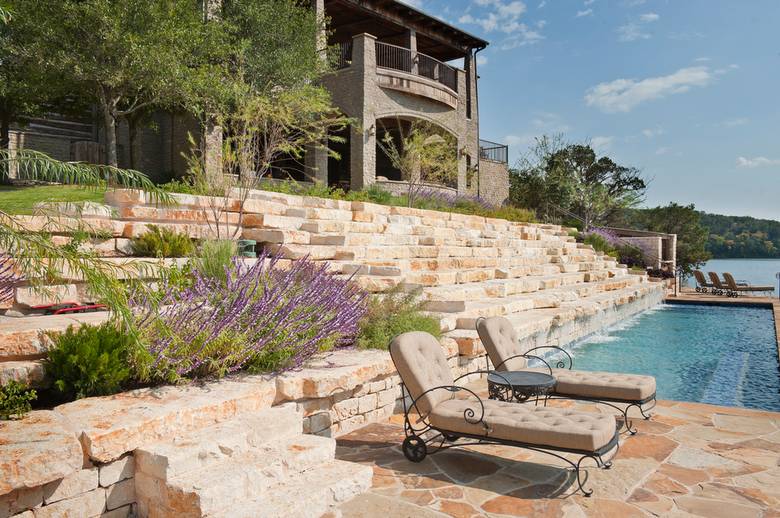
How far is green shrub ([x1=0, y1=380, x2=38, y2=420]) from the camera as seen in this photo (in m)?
3.12

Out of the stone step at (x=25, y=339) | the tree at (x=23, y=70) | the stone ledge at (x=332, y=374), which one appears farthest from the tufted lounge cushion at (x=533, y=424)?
the tree at (x=23, y=70)

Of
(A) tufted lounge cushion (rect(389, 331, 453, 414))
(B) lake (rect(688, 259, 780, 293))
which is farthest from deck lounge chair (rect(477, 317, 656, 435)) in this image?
(B) lake (rect(688, 259, 780, 293))

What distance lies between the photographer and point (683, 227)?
35625mm

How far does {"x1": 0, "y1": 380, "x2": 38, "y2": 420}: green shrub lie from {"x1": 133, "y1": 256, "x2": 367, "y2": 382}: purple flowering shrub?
25.8 inches

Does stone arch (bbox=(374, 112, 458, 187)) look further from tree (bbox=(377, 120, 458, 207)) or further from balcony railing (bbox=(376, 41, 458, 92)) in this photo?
balcony railing (bbox=(376, 41, 458, 92))

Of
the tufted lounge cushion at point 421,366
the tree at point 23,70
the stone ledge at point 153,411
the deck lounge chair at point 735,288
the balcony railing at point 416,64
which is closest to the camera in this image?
the stone ledge at point 153,411

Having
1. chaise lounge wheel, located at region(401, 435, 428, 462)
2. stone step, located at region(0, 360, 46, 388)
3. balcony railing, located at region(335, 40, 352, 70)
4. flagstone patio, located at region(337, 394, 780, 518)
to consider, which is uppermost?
balcony railing, located at region(335, 40, 352, 70)

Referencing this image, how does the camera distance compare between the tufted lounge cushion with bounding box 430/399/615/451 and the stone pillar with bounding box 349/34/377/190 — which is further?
the stone pillar with bounding box 349/34/377/190

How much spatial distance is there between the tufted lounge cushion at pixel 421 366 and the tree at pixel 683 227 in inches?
1222

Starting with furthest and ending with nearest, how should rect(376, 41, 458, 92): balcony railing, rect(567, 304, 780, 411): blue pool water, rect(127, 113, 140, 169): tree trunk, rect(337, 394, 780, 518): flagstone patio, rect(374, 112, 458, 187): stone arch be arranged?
rect(376, 41, 458, 92): balcony railing → rect(374, 112, 458, 187): stone arch → rect(127, 113, 140, 169): tree trunk → rect(567, 304, 780, 411): blue pool water → rect(337, 394, 780, 518): flagstone patio

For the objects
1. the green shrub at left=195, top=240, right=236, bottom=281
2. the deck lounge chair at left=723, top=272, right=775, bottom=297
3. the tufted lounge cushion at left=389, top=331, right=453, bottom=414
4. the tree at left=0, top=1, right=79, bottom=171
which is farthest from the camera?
the deck lounge chair at left=723, top=272, right=775, bottom=297

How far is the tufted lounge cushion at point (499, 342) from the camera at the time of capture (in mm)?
5469

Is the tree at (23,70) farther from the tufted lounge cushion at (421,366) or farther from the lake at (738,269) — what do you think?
the lake at (738,269)

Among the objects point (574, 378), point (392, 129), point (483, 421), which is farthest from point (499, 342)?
point (392, 129)
